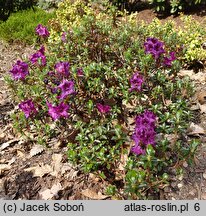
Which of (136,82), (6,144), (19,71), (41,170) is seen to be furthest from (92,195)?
(19,71)

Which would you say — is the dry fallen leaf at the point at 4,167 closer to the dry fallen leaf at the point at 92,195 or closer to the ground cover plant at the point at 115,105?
the ground cover plant at the point at 115,105

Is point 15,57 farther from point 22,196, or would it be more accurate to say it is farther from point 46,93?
point 22,196

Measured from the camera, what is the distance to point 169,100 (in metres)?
3.86

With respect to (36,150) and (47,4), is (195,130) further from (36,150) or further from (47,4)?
(47,4)

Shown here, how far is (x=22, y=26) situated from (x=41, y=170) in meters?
4.41

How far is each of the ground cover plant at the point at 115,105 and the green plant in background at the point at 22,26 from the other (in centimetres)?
194

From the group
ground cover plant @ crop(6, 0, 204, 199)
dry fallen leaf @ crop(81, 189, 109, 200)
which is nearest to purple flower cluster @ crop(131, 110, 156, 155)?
ground cover plant @ crop(6, 0, 204, 199)

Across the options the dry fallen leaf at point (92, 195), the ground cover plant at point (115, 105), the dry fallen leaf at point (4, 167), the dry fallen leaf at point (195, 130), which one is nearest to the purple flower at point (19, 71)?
the ground cover plant at point (115, 105)

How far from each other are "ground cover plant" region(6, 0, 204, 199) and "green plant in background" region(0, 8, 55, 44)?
194 centimetres

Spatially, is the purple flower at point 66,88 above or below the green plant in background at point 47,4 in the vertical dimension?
above

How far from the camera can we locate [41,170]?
137 inches

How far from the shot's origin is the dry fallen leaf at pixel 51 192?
318 cm

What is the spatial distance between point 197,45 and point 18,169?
2755 millimetres

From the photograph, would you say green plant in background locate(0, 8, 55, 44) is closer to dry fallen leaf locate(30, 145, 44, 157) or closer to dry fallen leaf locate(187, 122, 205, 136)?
dry fallen leaf locate(30, 145, 44, 157)
